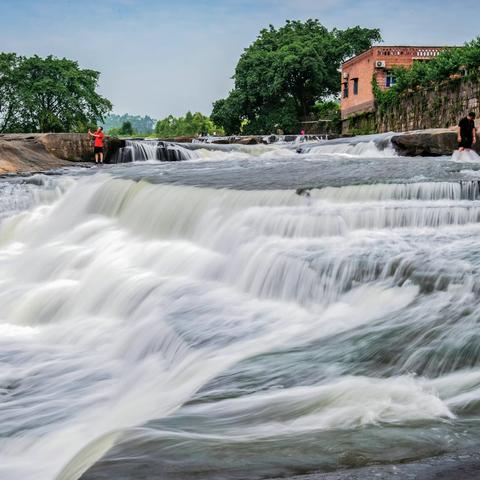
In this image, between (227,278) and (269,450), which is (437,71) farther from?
(269,450)

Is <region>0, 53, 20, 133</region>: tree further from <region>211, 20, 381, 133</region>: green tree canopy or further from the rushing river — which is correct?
the rushing river

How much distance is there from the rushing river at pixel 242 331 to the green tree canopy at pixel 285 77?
34.2m

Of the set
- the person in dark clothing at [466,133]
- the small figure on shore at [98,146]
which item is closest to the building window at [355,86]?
the small figure on shore at [98,146]

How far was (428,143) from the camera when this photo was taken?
17.4 m

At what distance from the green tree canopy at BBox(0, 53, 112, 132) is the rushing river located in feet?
106

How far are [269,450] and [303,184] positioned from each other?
7.83 m

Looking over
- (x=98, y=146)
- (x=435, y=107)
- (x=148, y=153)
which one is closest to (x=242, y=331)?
(x=98, y=146)

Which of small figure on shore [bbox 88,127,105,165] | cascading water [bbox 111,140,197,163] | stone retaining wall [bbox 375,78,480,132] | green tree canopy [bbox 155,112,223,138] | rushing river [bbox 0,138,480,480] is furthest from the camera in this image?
green tree canopy [bbox 155,112,223,138]

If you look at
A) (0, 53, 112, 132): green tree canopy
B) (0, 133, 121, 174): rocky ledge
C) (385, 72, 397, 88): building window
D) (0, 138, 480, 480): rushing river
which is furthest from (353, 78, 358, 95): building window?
(0, 138, 480, 480): rushing river

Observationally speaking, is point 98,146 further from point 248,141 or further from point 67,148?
point 248,141

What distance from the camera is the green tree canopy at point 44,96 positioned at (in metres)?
41.3

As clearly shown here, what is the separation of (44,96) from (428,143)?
101 ft

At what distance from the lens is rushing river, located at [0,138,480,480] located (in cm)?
316

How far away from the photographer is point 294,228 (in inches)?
304
